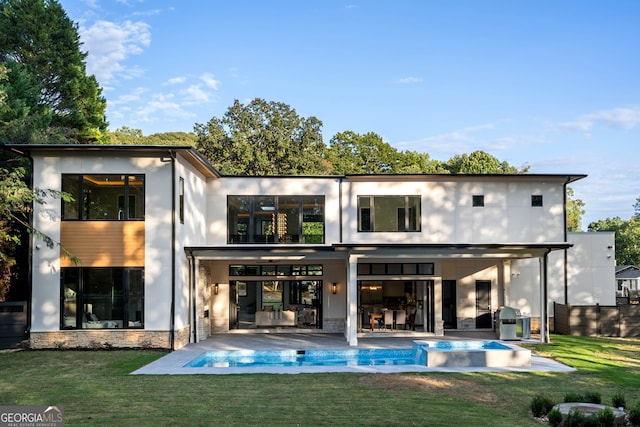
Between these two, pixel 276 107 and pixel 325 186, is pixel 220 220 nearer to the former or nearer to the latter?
pixel 325 186

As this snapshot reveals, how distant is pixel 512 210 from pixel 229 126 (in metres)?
24.8

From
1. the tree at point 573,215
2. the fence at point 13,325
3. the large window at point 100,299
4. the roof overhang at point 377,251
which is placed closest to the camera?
the large window at point 100,299

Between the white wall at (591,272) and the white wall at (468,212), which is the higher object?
the white wall at (468,212)

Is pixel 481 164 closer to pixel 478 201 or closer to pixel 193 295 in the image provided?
pixel 478 201

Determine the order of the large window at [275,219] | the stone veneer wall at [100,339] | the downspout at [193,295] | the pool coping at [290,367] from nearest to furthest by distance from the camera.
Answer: the pool coping at [290,367]
the stone veneer wall at [100,339]
the downspout at [193,295]
the large window at [275,219]

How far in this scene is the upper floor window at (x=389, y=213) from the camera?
20.7 meters

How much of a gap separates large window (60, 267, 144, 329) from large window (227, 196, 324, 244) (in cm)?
509

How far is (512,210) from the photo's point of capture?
2105 centimetres

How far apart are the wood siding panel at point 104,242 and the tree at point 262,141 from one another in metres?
22.6

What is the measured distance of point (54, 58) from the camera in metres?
31.4

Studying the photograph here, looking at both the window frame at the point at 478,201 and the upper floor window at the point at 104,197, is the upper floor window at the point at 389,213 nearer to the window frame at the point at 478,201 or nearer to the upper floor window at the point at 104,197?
the window frame at the point at 478,201

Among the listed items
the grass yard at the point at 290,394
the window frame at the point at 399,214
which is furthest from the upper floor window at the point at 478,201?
the grass yard at the point at 290,394

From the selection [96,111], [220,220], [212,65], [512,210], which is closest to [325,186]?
[220,220]

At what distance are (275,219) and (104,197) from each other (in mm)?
6147
